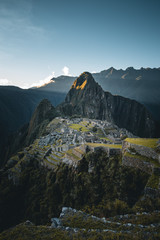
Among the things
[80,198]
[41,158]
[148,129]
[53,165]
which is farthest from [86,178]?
[148,129]

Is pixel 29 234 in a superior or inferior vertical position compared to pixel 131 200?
superior

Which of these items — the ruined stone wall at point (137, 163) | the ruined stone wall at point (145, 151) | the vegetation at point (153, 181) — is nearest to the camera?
the vegetation at point (153, 181)

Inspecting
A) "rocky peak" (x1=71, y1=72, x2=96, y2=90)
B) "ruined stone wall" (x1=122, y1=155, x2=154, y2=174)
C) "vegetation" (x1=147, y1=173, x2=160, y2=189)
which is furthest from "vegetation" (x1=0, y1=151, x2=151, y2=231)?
"rocky peak" (x1=71, y1=72, x2=96, y2=90)

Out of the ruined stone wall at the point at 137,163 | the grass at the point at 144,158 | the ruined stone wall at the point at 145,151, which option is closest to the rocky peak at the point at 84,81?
the ruined stone wall at the point at 145,151

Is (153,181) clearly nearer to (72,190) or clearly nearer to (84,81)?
(72,190)

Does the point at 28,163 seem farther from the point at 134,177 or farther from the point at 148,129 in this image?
the point at 148,129

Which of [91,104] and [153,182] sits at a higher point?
[91,104]

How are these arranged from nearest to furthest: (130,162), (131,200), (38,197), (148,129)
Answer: (131,200) < (130,162) < (38,197) < (148,129)

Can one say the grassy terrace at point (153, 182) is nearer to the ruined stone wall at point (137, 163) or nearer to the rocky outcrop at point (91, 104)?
the ruined stone wall at point (137, 163)

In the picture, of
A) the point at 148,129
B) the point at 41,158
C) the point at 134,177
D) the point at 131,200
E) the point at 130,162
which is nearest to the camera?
the point at 131,200

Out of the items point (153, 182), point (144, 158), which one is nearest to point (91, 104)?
point (144, 158)

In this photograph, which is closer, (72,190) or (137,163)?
(137,163)
